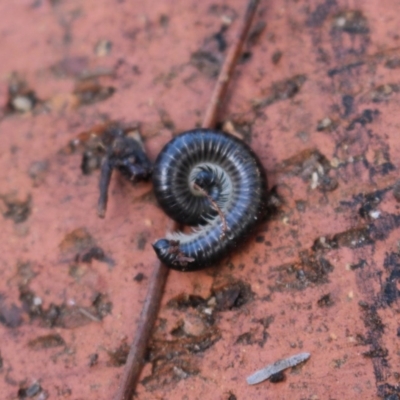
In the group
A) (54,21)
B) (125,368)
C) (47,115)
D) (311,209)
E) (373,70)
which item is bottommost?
(125,368)

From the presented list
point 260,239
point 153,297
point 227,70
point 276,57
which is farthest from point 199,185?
point 276,57

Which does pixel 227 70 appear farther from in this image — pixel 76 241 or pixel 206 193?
pixel 76 241

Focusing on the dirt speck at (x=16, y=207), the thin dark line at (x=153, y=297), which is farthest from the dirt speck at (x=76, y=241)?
the thin dark line at (x=153, y=297)

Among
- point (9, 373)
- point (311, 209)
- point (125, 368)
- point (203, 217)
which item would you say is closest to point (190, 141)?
point (203, 217)

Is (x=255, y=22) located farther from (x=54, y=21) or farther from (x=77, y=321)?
(x=77, y=321)

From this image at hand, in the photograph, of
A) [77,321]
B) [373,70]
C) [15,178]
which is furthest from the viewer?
[15,178]

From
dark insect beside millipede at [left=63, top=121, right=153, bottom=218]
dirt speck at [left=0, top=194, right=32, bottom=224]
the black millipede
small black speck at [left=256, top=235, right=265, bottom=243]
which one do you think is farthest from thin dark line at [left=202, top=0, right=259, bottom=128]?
dirt speck at [left=0, top=194, right=32, bottom=224]

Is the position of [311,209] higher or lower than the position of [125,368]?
higher

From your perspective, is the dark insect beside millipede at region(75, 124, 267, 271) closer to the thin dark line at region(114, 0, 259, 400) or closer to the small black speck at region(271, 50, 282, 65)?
the thin dark line at region(114, 0, 259, 400)
